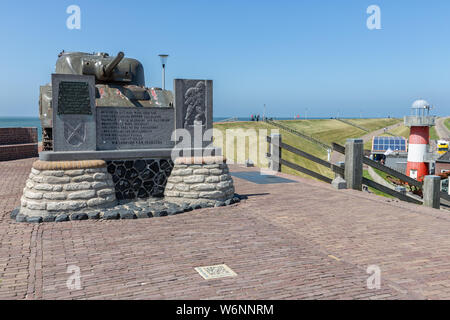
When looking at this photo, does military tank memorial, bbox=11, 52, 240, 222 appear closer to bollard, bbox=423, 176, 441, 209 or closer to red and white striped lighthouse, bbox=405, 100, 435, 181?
bollard, bbox=423, 176, 441, 209

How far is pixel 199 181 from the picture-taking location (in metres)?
9.25

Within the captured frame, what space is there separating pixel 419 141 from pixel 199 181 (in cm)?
3042

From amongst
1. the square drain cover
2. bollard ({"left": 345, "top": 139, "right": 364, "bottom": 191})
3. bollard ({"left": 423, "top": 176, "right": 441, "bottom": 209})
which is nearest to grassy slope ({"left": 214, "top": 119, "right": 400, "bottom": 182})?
bollard ({"left": 345, "top": 139, "right": 364, "bottom": 191})

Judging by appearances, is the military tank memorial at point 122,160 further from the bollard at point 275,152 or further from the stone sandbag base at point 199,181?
the bollard at point 275,152

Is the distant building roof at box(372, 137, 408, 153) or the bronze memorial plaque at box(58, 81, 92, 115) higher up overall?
the bronze memorial plaque at box(58, 81, 92, 115)

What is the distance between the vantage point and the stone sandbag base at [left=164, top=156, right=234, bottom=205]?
30.3 feet

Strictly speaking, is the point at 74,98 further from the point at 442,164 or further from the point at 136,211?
the point at 442,164

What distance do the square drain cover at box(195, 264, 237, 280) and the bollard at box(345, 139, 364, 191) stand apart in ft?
24.1

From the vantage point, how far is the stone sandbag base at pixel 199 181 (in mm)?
9234

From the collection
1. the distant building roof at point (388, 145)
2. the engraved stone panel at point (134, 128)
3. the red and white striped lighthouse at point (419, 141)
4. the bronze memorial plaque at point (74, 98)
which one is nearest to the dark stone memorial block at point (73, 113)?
the bronze memorial plaque at point (74, 98)

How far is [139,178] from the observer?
955 cm
